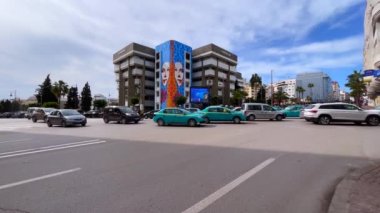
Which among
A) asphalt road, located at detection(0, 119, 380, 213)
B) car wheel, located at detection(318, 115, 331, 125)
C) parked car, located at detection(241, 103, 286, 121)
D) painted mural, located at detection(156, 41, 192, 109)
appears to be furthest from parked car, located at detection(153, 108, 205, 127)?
painted mural, located at detection(156, 41, 192, 109)

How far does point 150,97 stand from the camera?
95.6 m

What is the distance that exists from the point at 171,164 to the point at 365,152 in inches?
258

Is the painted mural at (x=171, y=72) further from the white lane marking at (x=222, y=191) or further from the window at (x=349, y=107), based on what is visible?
the white lane marking at (x=222, y=191)

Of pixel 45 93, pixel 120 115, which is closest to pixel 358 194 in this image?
pixel 120 115

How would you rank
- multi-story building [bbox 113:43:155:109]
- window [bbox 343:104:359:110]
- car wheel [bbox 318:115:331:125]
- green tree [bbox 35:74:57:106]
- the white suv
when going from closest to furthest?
the white suv → window [bbox 343:104:359:110] → car wheel [bbox 318:115:331:125] → multi-story building [bbox 113:43:155:109] → green tree [bbox 35:74:57:106]

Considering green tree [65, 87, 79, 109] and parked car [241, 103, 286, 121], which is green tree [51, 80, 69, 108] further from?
parked car [241, 103, 286, 121]

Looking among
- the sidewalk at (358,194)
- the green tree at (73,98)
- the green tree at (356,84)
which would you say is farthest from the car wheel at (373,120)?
the green tree at (73,98)

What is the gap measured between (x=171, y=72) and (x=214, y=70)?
1416 cm

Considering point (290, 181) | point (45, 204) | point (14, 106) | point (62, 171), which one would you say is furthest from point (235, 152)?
point (14, 106)

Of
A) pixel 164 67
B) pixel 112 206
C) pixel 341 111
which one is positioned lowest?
pixel 112 206

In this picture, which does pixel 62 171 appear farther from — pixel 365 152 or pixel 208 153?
pixel 365 152

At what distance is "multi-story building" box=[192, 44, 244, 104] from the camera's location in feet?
300

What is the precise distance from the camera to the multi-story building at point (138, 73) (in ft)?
295

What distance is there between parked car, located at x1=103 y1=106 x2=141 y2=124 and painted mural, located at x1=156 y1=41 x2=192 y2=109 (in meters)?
57.3
